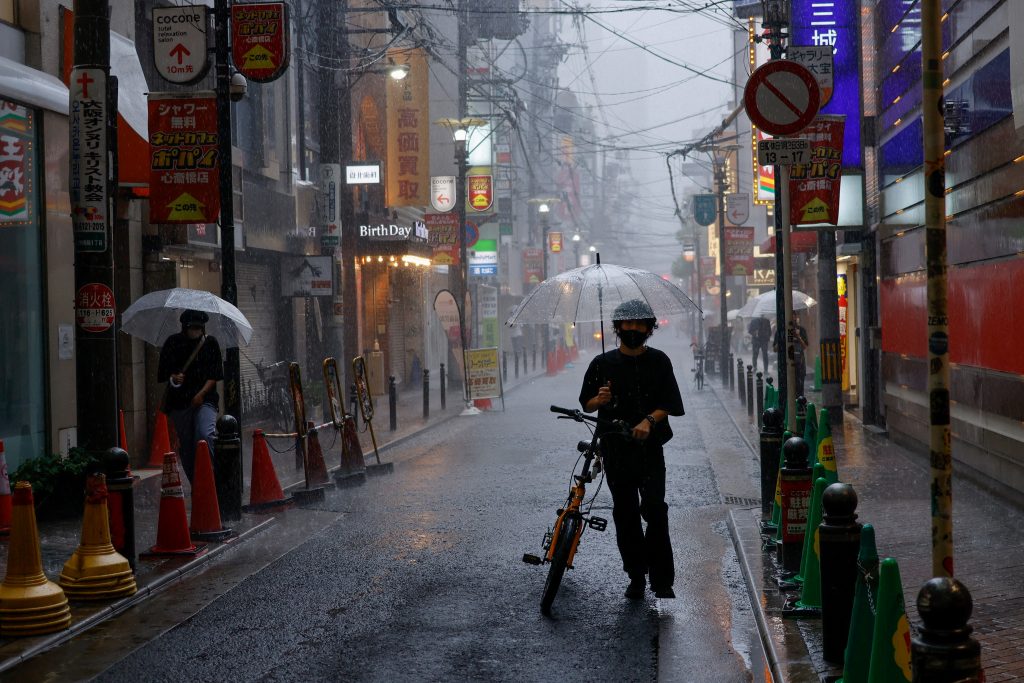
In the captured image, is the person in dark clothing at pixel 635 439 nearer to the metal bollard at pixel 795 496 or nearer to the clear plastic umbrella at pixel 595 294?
the metal bollard at pixel 795 496

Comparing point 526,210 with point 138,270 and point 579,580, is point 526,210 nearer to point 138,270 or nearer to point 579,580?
point 138,270

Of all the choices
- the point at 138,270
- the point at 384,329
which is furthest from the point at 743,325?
the point at 138,270

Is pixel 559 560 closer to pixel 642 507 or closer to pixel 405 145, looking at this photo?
pixel 642 507

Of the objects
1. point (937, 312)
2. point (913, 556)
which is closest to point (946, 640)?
point (937, 312)

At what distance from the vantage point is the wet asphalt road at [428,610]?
669 cm

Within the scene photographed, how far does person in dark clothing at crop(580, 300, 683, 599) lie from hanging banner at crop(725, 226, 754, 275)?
110ft

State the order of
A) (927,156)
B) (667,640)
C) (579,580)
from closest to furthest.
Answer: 1. (927,156)
2. (667,640)
3. (579,580)

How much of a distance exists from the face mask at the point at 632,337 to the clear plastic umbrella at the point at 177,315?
18.8 feet

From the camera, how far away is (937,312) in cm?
488

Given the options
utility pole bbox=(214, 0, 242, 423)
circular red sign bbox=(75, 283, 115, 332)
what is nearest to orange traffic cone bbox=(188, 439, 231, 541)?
circular red sign bbox=(75, 283, 115, 332)

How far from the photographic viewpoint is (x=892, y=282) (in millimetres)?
18266

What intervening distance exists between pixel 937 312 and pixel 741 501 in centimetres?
849

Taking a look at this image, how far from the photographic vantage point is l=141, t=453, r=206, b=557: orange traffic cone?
9844mm

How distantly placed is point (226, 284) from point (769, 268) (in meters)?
50.2
